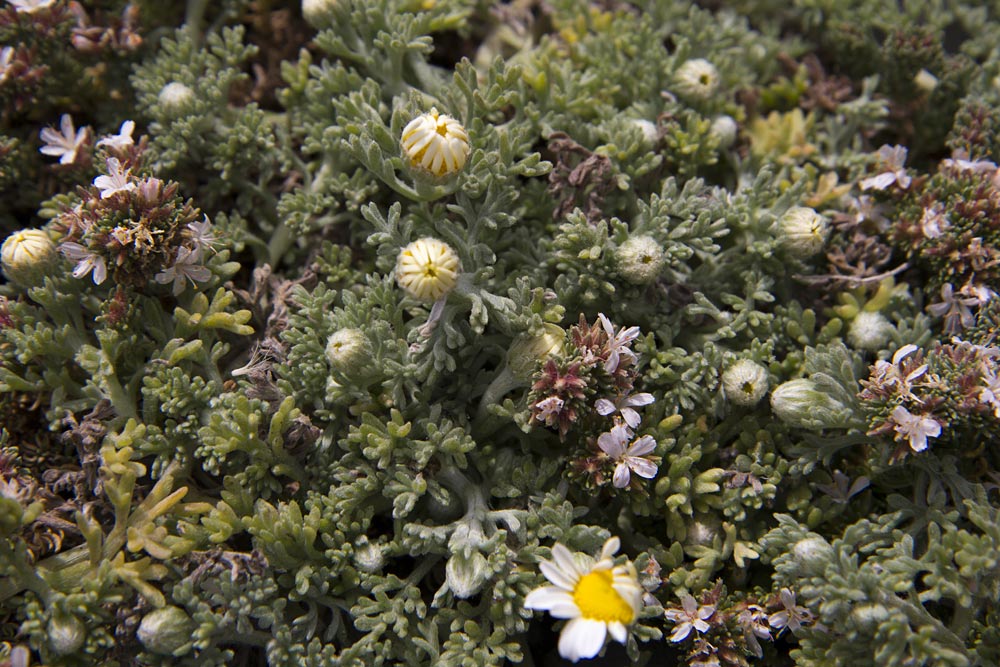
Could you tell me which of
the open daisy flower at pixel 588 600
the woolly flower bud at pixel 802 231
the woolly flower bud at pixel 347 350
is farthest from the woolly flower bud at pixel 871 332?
the woolly flower bud at pixel 347 350

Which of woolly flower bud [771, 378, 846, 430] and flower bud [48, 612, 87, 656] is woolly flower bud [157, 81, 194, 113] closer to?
flower bud [48, 612, 87, 656]

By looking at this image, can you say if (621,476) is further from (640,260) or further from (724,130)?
(724,130)

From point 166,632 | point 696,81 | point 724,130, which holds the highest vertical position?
point 696,81

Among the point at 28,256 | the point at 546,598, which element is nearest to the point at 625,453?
the point at 546,598

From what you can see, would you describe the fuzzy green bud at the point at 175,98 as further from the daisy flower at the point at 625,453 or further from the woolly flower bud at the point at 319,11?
the daisy flower at the point at 625,453

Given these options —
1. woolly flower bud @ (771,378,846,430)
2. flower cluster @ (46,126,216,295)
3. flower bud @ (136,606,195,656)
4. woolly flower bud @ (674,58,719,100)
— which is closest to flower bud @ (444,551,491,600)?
flower bud @ (136,606,195,656)

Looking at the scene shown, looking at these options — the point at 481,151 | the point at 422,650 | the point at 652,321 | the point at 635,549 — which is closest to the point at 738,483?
the point at 635,549
